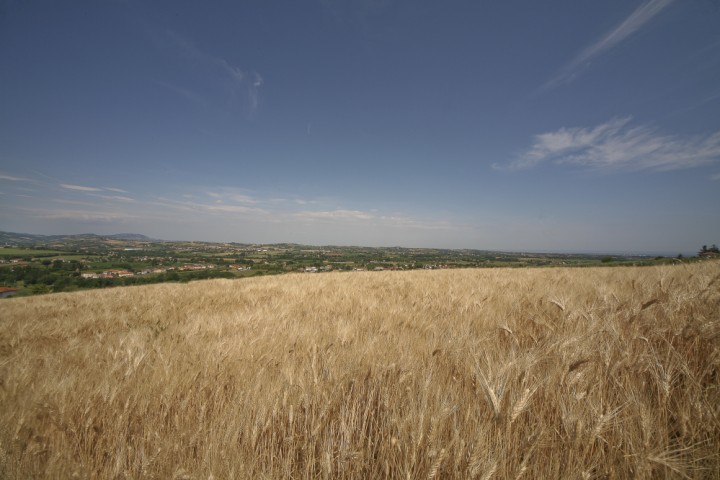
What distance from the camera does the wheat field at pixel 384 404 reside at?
0.98 metres

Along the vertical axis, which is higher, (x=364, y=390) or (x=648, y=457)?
(x=648, y=457)

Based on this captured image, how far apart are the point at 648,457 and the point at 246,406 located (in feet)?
5.30

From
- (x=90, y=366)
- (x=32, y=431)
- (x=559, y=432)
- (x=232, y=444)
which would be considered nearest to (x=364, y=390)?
(x=232, y=444)

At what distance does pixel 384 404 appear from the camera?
132cm

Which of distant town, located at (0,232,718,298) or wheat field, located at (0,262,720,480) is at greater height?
wheat field, located at (0,262,720,480)

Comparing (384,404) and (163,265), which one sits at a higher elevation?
(384,404)

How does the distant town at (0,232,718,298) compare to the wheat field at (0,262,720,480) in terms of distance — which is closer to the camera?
the wheat field at (0,262,720,480)

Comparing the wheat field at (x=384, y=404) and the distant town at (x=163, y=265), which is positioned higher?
the wheat field at (x=384, y=404)

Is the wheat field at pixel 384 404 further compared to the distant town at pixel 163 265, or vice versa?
the distant town at pixel 163 265

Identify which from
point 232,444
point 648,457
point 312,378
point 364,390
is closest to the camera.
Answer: point 648,457

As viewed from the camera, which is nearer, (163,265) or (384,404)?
(384,404)

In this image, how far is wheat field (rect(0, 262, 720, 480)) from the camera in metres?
0.98

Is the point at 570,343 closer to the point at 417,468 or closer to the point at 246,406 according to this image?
the point at 417,468

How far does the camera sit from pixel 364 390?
58.3 inches
